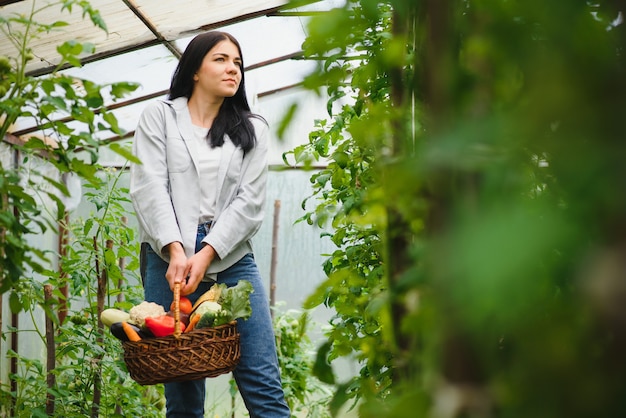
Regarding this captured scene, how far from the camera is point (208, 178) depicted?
2555 millimetres

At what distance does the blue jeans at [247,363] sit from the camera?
8.05 feet

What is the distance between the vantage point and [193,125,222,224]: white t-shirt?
2541mm

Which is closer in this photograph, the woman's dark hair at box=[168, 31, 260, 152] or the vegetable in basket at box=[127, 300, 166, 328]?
the vegetable in basket at box=[127, 300, 166, 328]

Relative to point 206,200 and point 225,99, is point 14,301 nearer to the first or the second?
point 206,200

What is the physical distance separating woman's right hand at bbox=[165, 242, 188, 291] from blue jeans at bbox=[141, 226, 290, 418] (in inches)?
3.8

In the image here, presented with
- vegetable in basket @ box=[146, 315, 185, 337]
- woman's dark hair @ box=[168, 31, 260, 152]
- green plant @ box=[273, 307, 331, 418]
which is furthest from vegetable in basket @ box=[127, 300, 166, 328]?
green plant @ box=[273, 307, 331, 418]

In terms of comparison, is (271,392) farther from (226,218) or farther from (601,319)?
(601,319)

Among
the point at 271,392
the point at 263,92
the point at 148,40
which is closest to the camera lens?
the point at 271,392

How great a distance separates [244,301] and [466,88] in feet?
5.84

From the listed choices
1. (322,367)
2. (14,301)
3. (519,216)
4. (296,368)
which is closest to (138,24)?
(296,368)

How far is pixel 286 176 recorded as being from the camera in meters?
5.98

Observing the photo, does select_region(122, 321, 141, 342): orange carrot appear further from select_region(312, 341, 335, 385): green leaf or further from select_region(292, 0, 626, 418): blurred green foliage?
select_region(292, 0, 626, 418): blurred green foliage

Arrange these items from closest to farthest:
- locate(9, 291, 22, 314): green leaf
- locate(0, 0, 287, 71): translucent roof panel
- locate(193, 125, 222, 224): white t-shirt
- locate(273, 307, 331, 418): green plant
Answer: locate(9, 291, 22, 314): green leaf
locate(193, 125, 222, 224): white t-shirt
locate(0, 0, 287, 71): translucent roof panel
locate(273, 307, 331, 418): green plant

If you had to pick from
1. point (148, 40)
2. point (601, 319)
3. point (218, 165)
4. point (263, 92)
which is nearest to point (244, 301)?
point (218, 165)
